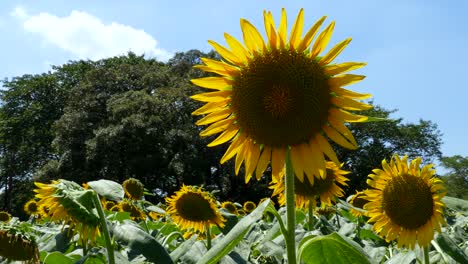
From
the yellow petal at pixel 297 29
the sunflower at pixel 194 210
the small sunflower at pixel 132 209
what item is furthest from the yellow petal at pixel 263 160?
the small sunflower at pixel 132 209

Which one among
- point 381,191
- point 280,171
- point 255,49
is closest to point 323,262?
point 280,171

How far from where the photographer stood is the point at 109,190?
1.81 m

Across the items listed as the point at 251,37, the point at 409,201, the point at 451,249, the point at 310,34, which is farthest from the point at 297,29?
the point at 409,201

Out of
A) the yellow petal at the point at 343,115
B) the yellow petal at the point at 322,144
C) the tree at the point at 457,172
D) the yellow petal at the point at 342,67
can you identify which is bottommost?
the tree at the point at 457,172

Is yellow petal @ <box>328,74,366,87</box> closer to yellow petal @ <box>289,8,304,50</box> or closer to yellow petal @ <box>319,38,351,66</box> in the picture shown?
yellow petal @ <box>319,38,351,66</box>

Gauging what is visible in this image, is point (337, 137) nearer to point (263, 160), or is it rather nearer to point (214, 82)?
point (263, 160)

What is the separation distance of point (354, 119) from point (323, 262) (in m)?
0.47

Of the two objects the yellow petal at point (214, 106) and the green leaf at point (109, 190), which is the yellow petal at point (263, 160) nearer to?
the yellow petal at point (214, 106)

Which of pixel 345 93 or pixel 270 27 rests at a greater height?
pixel 270 27

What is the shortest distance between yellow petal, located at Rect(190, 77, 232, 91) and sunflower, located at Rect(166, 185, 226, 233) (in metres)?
2.04

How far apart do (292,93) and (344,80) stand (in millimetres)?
161

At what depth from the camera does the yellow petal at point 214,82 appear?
68.2 inches

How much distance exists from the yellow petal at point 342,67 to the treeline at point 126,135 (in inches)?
886

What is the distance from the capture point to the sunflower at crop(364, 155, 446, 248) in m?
2.73
